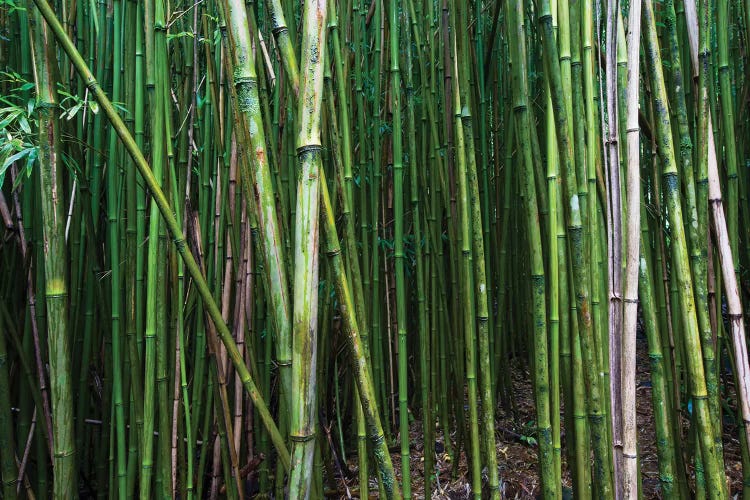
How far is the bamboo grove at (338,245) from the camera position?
614 mm

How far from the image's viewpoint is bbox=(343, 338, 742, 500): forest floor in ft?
4.60

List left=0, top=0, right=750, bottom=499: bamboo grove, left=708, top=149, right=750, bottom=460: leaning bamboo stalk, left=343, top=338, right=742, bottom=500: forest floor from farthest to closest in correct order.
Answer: left=343, top=338, right=742, bottom=500: forest floor < left=708, top=149, right=750, bottom=460: leaning bamboo stalk < left=0, top=0, right=750, bottom=499: bamboo grove

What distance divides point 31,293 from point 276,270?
0.89 metres

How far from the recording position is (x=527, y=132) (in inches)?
30.0

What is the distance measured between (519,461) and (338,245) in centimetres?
124

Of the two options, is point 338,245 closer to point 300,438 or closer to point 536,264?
point 300,438

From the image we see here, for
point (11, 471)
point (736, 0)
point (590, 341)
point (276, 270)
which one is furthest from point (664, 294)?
point (11, 471)

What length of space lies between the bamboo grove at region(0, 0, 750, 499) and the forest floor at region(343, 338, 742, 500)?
0.02 m

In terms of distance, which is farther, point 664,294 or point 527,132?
point 664,294

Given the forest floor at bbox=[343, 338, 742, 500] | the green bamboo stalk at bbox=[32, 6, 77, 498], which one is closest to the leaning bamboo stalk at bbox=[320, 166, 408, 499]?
the green bamboo stalk at bbox=[32, 6, 77, 498]

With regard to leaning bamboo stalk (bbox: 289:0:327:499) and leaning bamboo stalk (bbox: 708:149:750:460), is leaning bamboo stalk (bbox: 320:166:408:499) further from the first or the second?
leaning bamboo stalk (bbox: 708:149:750:460)

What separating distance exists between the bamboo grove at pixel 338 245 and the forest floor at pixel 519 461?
0.07 ft

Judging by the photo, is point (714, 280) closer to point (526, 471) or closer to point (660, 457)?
point (660, 457)

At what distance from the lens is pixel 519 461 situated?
155 centimetres
